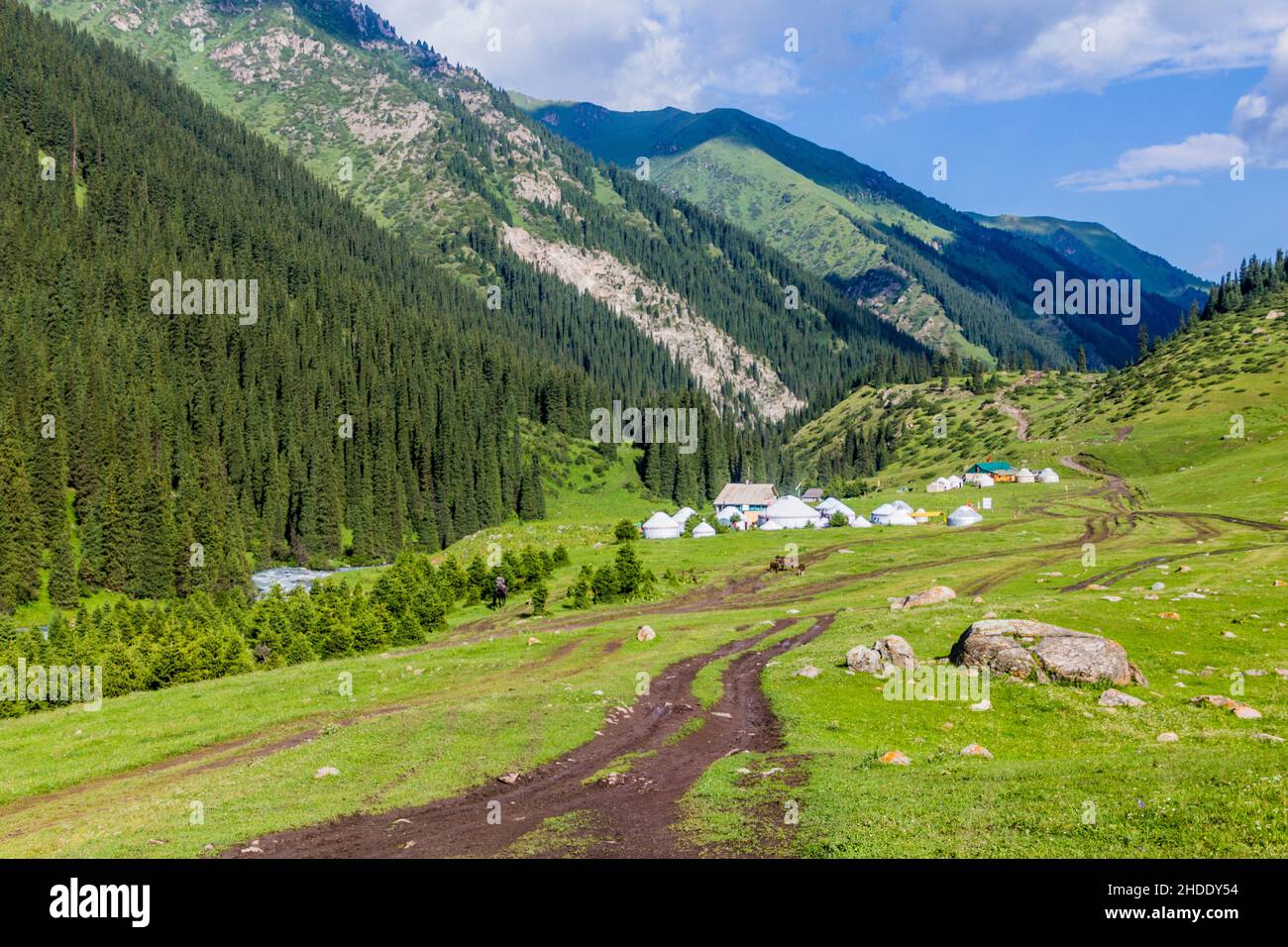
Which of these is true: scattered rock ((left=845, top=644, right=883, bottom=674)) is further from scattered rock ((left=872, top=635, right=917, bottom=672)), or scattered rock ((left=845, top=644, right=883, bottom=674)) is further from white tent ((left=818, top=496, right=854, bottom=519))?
white tent ((left=818, top=496, right=854, bottom=519))

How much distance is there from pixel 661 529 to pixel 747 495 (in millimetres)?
49535

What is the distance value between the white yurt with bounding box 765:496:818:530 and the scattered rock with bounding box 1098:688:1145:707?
109m

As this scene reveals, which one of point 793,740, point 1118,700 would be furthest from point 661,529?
point 793,740

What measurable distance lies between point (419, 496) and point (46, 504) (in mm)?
68104

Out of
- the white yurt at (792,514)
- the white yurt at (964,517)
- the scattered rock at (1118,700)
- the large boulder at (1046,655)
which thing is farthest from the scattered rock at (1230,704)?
the white yurt at (792,514)

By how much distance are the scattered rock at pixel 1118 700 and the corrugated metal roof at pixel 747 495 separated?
144402 millimetres

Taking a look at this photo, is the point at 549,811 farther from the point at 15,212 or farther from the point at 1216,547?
the point at 15,212

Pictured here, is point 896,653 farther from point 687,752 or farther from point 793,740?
point 687,752

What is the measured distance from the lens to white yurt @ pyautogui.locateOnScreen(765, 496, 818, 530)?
14550 cm

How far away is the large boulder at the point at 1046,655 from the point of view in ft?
120

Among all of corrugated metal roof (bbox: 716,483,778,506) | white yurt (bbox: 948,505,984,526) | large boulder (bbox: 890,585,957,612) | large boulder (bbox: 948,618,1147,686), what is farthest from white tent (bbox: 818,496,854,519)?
large boulder (bbox: 948,618,1147,686)

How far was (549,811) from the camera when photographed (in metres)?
23.6

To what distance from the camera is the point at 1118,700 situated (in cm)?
3356

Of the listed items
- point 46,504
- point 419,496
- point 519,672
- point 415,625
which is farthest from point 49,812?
point 419,496
